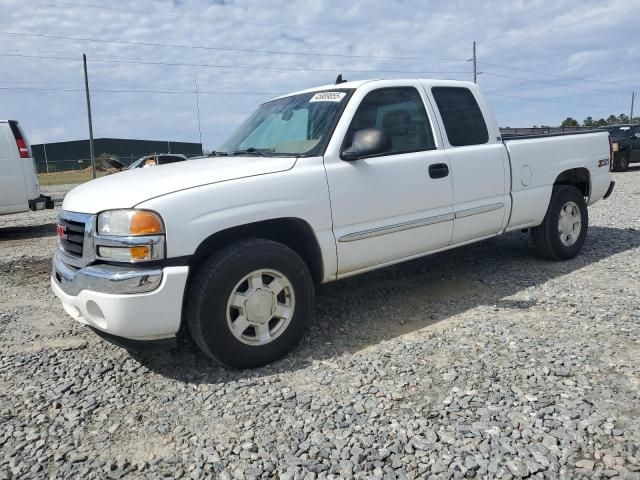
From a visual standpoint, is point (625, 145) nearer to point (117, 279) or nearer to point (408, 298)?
point (408, 298)

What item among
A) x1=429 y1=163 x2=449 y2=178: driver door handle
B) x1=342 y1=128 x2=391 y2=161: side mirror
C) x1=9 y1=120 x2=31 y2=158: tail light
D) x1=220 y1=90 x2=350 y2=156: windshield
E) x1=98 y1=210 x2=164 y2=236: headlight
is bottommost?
x1=98 y1=210 x2=164 y2=236: headlight

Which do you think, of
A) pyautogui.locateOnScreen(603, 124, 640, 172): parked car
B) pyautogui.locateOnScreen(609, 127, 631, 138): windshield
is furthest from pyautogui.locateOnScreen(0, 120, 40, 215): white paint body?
pyautogui.locateOnScreen(609, 127, 631, 138): windshield

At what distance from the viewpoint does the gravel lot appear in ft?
7.82

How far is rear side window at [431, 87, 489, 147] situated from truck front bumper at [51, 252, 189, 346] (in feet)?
8.99

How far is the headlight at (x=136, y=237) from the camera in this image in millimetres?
2914

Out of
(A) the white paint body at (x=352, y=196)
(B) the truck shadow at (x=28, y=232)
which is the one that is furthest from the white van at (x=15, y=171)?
(A) the white paint body at (x=352, y=196)

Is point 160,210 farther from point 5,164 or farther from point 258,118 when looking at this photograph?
point 5,164

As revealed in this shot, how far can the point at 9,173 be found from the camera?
9.16m

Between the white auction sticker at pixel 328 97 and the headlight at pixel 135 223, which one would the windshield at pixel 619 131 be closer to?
the white auction sticker at pixel 328 97

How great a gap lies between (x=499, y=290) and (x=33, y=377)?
3.87 metres

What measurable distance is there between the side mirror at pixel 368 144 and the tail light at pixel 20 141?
7.98 meters

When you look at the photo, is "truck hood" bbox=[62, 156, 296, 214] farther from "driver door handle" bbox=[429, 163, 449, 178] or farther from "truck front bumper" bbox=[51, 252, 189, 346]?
"driver door handle" bbox=[429, 163, 449, 178]

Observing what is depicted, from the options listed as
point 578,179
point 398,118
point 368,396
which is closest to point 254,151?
point 398,118

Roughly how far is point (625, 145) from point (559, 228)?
1459 cm
